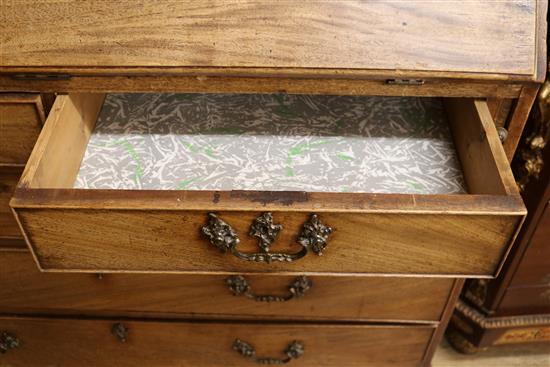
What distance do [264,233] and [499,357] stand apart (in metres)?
0.85

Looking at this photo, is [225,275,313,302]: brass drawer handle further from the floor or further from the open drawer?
the floor

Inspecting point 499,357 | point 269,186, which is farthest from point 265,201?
point 499,357

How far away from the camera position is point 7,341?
1.08 m

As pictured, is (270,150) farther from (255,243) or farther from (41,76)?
(41,76)

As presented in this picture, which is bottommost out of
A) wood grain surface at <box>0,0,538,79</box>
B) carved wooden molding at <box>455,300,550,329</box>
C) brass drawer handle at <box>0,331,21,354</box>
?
brass drawer handle at <box>0,331,21,354</box>

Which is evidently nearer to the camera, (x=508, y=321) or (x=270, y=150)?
(x=270, y=150)

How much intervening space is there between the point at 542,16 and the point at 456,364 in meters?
0.80

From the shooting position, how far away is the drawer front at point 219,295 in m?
0.93

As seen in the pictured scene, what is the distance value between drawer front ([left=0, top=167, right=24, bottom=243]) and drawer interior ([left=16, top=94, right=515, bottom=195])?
11 centimetres

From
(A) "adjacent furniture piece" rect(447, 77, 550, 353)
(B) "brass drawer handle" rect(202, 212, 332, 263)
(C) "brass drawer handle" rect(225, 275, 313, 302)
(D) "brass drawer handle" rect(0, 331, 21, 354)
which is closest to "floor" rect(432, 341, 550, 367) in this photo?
(A) "adjacent furniture piece" rect(447, 77, 550, 353)

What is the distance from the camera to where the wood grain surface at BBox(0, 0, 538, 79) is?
2.45 feet

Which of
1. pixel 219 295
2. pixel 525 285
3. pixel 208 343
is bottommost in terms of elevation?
pixel 208 343

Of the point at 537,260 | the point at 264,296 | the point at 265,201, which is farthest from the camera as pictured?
the point at 537,260

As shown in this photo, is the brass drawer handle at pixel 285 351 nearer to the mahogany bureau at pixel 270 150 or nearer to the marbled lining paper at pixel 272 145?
the mahogany bureau at pixel 270 150
